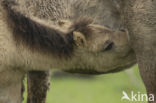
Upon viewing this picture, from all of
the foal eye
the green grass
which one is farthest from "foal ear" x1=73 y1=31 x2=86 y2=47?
the green grass

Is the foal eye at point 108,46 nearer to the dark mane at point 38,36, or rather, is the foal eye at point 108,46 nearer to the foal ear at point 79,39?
the foal ear at point 79,39

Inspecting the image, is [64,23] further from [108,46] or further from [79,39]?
[108,46]

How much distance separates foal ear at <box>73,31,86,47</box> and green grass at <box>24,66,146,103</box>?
7403 millimetres

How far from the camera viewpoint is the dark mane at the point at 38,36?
6.54 metres

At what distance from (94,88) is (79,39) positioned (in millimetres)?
11319

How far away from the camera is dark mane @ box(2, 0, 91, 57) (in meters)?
6.54

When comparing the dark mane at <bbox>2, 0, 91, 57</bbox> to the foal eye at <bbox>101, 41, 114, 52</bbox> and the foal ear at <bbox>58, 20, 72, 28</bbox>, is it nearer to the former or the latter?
the foal ear at <bbox>58, 20, 72, 28</bbox>

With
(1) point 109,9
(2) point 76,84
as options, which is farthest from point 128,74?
(1) point 109,9

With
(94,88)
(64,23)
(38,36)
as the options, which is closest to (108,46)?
(64,23)

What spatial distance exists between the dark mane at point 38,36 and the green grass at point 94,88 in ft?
24.4

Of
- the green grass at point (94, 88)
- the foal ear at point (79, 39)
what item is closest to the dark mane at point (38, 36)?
the foal ear at point (79, 39)

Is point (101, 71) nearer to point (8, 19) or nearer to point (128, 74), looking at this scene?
point (8, 19)

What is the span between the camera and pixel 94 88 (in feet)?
58.3

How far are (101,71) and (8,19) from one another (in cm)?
136
